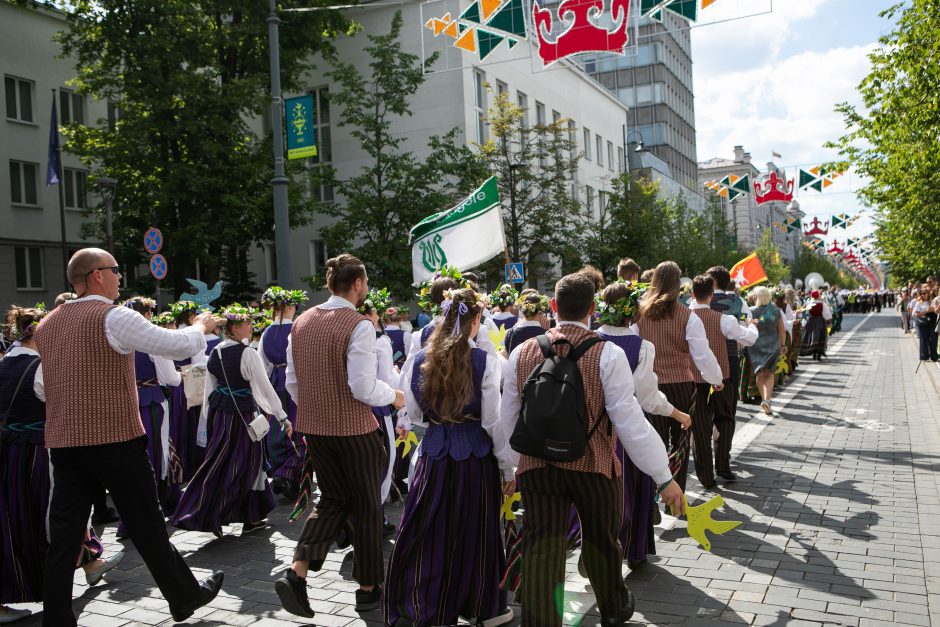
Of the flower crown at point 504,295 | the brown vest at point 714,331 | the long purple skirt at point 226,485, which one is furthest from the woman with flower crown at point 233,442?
the brown vest at point 714,331

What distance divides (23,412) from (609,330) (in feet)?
11.9

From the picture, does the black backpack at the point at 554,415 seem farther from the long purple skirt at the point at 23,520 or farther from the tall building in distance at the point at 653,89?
the tall building in distance at the point at 653,89

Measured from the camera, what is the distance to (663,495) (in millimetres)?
4020

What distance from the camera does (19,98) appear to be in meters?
29.3

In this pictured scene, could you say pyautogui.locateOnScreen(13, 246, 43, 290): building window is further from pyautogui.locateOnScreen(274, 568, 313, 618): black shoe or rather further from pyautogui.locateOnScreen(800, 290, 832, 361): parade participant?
pyautogui.locateOnScreen(274, 568, 313, 618): black shoe

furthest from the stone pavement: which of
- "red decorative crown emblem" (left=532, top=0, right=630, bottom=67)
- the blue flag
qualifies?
the blue flag

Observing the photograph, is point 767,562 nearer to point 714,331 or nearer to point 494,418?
point 494,418

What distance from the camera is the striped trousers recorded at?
6.19m

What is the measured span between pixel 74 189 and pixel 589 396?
32.1 meters

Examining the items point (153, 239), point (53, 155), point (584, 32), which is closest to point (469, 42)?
point (584, 32)

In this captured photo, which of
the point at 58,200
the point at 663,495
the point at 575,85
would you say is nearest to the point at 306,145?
the point at 663,495

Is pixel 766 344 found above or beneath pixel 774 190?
beneath

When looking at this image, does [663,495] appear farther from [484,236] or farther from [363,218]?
[363,218]

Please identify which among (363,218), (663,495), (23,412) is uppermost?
(363,218)
